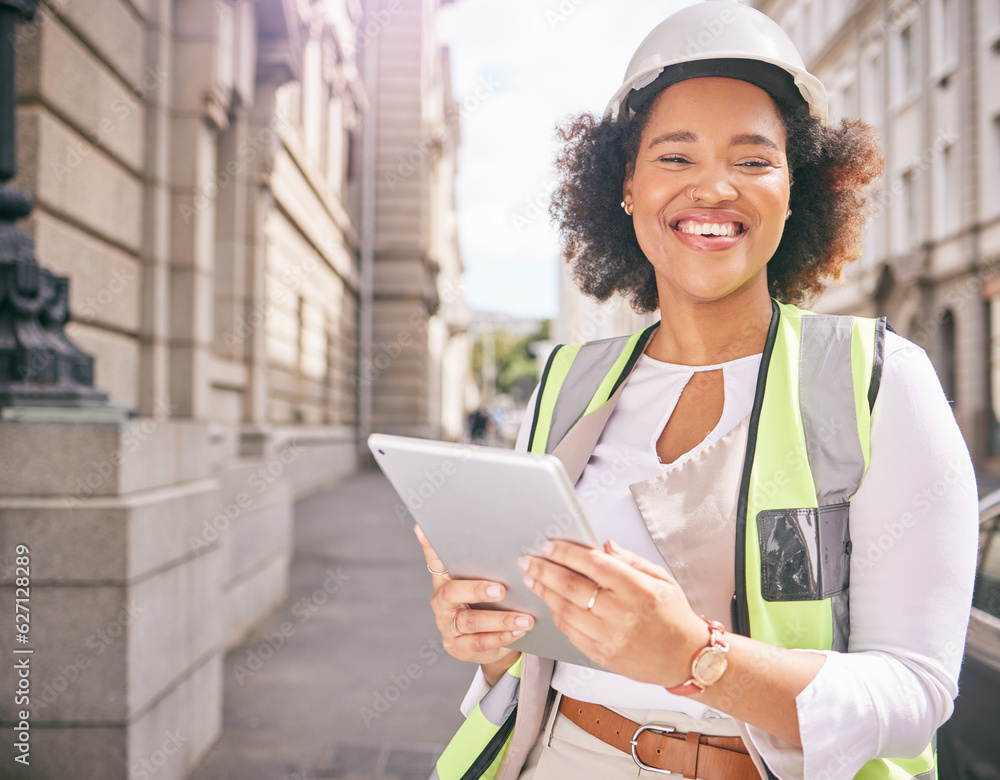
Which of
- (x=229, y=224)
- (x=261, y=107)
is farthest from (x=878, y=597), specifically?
(x=261, y=107)

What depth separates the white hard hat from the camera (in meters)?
1.58

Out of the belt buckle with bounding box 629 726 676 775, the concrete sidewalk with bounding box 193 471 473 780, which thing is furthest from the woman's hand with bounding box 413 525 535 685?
the concrete sidewalk with bounding box 193 471 473 780

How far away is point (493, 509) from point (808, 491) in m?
0.53

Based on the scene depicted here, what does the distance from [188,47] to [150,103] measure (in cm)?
91

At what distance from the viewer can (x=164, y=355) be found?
22.1 feet

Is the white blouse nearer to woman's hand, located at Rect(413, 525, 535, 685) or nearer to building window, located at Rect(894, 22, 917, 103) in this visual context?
woman's hand, located at Rect(413, 525, 535, 685)

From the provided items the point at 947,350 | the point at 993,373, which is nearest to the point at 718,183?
the point at 993,373

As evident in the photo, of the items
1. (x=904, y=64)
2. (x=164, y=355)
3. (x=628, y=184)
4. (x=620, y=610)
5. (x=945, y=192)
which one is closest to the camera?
(x=620, y=610)

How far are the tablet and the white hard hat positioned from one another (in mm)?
888

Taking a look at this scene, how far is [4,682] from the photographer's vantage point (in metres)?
2.99

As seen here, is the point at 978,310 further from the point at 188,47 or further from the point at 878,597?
the point at 878,597

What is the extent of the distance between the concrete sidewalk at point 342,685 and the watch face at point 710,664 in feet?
9.96

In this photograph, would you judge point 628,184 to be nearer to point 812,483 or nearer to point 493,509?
point 812,483

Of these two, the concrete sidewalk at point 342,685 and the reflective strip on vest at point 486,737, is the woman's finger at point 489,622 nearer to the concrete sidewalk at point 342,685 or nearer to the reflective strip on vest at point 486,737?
the reflective strip on vest at point 486,737
